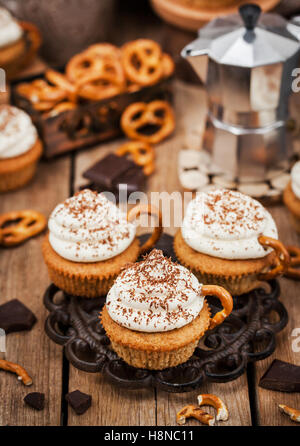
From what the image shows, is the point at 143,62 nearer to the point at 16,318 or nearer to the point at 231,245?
the point at 231,245

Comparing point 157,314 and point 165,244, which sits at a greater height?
point 157,314

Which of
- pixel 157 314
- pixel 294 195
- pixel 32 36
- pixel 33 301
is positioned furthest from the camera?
pixel 32 36

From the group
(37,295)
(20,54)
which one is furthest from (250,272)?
(20,54)

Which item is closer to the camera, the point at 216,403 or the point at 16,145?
the point at 216,403

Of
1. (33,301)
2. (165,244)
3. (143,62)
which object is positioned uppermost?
(143,62)

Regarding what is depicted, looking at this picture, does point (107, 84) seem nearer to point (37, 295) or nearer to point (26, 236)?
point (26, 236)

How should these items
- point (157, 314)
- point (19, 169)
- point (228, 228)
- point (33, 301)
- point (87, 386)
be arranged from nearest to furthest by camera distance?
point (157, 314)
point (87, 386)
point (228, 228)
point (33, 301)
point (19, 169)

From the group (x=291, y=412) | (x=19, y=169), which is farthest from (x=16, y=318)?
(x=291, y=412)
